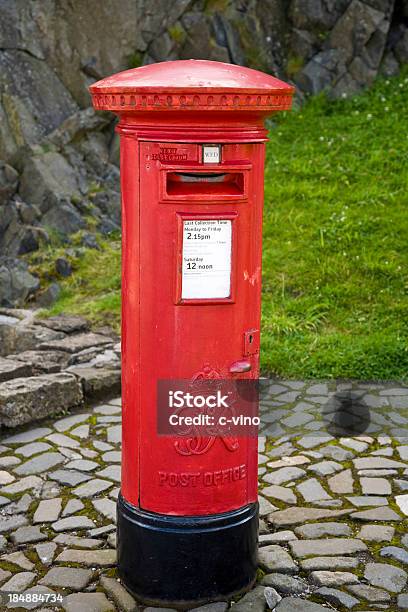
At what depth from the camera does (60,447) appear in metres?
5.35

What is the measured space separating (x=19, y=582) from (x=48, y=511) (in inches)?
26.8

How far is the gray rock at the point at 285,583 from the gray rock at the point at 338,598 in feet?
0.27

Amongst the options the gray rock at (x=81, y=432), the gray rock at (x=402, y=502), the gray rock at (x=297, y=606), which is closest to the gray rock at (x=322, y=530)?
the gray rock at (x=402, y=502)

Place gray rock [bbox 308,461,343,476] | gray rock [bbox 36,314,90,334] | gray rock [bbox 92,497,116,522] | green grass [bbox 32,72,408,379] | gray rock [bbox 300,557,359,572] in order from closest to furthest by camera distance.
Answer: gray rock [bbox 300,557,359,572] < gray rock [bbox 92,497,116,522] < gray rock [bbox 308,461,343,476] < green grass [bbox 32,72,408,379] < gray rock [bbox 36,314,90,334]

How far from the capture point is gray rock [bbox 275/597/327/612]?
3697mm

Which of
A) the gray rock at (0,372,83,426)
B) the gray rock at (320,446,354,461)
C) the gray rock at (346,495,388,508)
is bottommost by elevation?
the gray rock at (346,495,388,508)

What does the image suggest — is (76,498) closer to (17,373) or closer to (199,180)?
(17,373)

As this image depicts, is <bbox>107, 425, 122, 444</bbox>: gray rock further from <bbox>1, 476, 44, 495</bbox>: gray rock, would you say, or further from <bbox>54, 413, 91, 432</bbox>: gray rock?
<bbox>1, 476, 44, 495</bbox>: gray rock

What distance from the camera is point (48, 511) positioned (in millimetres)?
4590

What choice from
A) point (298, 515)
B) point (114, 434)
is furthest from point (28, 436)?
point (298, 515)

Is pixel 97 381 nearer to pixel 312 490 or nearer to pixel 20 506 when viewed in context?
pixel 20 506

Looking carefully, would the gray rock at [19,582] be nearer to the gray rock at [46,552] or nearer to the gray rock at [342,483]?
the gray rock at [46,552]

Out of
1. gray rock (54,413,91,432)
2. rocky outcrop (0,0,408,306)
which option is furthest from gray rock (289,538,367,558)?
rocky outcrop (0,0,408,306)

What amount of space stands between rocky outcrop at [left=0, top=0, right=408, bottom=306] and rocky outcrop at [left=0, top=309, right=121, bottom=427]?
3.51 ft
